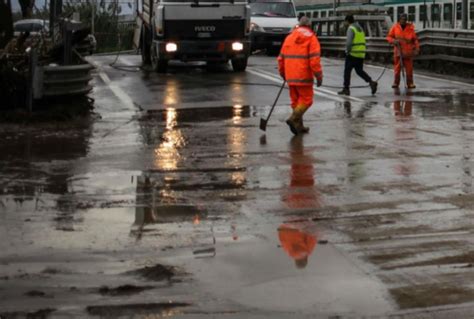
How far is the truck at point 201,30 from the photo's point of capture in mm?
21203

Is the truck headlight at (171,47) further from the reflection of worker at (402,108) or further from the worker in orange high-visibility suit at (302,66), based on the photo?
the worker in orange high-visibility suit at (302,66)

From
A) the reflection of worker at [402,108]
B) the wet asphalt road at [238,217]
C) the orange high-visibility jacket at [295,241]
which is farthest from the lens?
the reflection of worker at [402,108]

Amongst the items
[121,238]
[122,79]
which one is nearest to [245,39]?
[122,79]

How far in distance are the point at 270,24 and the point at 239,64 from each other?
344 inches

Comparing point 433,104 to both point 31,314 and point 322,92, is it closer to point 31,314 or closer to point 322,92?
point 322,92

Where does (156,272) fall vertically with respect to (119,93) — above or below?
below

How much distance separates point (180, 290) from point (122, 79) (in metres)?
15.7

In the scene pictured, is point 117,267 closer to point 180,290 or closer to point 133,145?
point 180,290

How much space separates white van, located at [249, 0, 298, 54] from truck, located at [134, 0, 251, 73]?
28.4 feet

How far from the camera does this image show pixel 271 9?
105ft

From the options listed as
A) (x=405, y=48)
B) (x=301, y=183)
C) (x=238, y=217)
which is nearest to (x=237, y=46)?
(x=405, y=48)

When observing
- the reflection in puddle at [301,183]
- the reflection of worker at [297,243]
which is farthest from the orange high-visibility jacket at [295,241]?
the reflection in puddle at [301,183]

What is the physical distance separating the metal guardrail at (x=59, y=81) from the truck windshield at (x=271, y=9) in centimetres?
1797

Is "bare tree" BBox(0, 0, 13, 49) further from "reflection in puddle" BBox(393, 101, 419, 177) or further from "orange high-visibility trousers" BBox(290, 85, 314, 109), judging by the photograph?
"reflection in puddle" BBox(393, 101, 419, 177)
